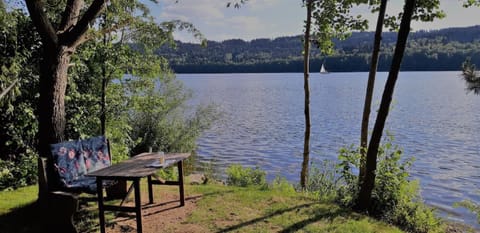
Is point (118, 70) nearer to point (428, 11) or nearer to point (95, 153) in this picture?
point (95, 153)

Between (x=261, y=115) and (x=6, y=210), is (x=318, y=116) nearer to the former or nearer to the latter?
(x=261, y=115)

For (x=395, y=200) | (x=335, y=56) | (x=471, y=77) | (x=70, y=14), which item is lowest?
(x=395, y=200)

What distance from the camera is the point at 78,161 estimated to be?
4.34m

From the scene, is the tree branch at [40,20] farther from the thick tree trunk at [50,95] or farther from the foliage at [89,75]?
the foliage at [89,75]

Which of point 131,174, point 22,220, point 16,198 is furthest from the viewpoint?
point 16,198

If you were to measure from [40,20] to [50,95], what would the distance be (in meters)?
0.79

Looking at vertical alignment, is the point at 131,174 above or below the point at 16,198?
above

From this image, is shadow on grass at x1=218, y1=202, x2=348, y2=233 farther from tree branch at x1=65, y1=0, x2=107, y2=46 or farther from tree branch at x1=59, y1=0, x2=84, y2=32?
tree branch at x1=59, y1=0, x2=84, y2=32

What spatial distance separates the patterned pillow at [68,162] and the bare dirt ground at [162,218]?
621 millimetres

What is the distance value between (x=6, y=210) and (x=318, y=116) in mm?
17174

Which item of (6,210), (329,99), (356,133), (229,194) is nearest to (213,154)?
(356,133)

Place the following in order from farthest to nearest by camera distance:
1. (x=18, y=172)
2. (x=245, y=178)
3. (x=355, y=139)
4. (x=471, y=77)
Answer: (x=355, y=139) < (x=245, y=178) < (x=18, y=172) < (x=471, y=77)

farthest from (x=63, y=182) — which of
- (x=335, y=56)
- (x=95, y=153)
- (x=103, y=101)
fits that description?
(x=335, y=56)

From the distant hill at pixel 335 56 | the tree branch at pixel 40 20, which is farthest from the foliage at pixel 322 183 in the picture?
the distant hill at pixel 335 56
